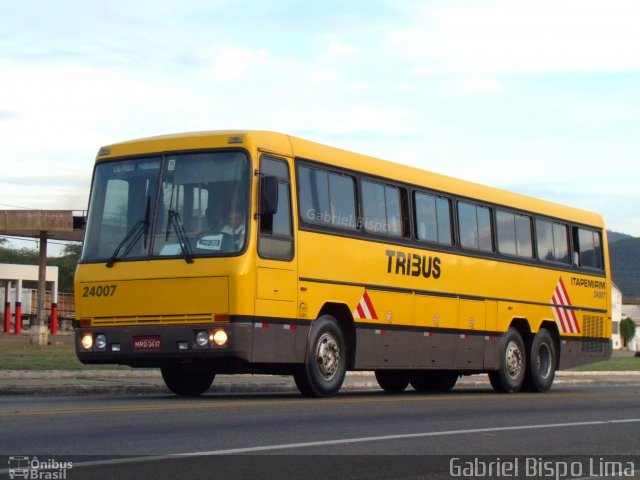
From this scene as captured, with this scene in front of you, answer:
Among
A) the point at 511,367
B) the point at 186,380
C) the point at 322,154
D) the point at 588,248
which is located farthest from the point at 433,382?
the point at 322,154

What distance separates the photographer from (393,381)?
74.8 feet

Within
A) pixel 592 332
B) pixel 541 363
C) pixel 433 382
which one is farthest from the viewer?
pixel 592 332

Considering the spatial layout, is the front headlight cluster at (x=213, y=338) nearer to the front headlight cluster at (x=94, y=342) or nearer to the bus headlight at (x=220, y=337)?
the bus headlight at (x=220, y=337)

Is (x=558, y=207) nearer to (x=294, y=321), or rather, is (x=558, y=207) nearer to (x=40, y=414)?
(x=294, y=321)

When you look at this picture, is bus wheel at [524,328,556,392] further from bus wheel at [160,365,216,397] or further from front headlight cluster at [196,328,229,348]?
front headlight cluster at [196,328,229,348]

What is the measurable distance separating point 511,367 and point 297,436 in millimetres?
11906

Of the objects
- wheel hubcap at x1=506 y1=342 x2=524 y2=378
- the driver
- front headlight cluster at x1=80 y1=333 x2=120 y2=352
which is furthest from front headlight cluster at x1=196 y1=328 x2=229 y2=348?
wheel hubcap at x1=506 y1=342 x2=524 y2=378

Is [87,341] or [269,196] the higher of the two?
[269,196]

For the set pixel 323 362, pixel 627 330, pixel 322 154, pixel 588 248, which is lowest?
pixel 323 362

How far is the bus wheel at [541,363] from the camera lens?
22859 mm

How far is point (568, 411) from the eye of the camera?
1584 cm

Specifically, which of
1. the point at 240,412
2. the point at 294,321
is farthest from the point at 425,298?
the point at 240,412

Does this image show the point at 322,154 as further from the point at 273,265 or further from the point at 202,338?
the point at 202,338

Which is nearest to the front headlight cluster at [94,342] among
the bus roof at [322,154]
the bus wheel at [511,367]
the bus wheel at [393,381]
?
the bus roof at [322,154]
